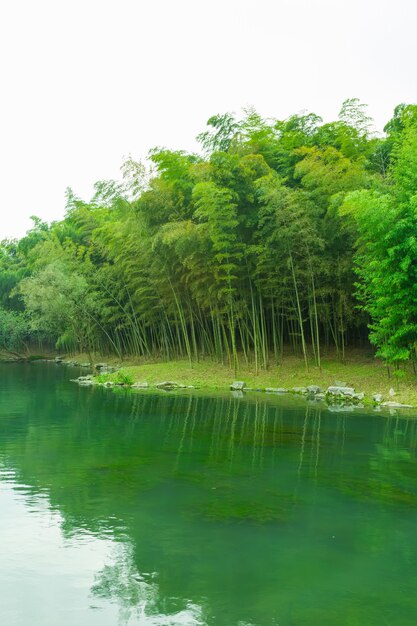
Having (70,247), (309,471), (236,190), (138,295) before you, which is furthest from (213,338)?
(309,471)

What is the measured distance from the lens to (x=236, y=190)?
20.9 meters

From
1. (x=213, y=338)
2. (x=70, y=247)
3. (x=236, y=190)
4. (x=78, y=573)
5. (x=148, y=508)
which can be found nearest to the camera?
(x=78, y=573)

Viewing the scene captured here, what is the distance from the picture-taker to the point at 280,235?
798 inches

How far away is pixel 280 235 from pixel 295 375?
5226 millimetres

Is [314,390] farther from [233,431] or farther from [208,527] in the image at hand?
[208,527]

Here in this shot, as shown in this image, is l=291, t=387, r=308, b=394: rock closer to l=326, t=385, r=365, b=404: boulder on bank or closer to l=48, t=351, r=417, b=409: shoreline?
l=48, t=351, r=417, b=409: shoreline

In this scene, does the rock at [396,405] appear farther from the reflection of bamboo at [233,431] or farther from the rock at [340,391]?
the reflection of bamboo at [233,431]

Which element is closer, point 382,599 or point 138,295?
point 382,599

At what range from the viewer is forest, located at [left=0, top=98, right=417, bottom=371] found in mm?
17328

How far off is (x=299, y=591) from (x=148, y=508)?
2.60 metres

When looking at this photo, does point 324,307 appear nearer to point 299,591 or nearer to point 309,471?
point 309,471

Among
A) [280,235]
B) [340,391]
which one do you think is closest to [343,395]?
[340,391]

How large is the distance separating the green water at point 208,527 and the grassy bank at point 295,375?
637cm

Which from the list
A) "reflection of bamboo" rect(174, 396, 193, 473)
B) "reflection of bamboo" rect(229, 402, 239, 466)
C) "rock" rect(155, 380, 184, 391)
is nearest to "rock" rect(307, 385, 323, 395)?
"reflection of bamboo" rect(229, 402, 239, 466)
